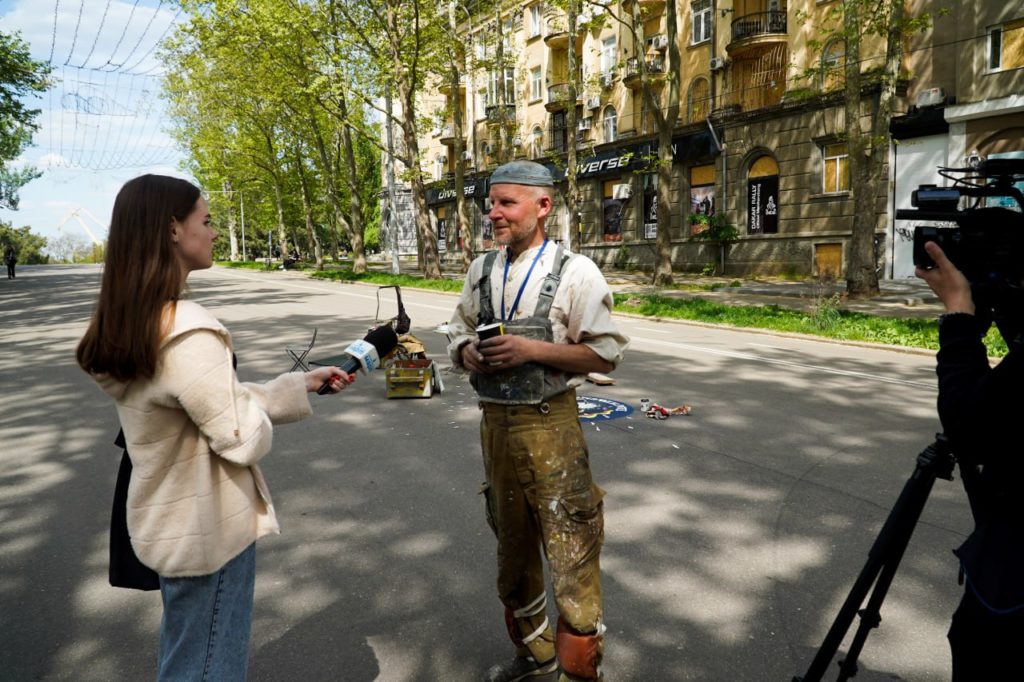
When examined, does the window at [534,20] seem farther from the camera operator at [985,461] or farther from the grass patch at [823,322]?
the camera operator at [985,461]

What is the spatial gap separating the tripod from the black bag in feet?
6.85

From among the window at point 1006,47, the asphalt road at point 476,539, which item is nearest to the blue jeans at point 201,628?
the asphalt road at point 476,539

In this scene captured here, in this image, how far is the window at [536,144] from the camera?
39.0m

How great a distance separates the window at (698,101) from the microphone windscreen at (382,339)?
28818 mm

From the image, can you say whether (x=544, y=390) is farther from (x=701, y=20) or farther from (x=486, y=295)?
(x=701, y=20)

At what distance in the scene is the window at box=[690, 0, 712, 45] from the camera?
29047 mm

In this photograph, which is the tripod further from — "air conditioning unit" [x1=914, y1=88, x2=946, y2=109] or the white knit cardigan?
"air conditioning unit" [x1=914, y1=88, x2=946, y2=109]

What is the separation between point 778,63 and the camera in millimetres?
26703

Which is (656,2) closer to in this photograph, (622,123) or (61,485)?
(622,123)

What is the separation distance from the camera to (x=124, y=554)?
224 cm

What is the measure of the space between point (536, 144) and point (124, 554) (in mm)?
38950

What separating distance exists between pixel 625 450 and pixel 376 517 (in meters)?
2.36

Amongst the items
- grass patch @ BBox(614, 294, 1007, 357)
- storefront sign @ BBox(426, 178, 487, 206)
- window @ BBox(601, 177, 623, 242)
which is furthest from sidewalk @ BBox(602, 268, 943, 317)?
storefront sign @ BBox(426, 178, 487, 206)

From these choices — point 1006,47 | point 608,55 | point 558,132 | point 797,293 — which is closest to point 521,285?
point 797,293
